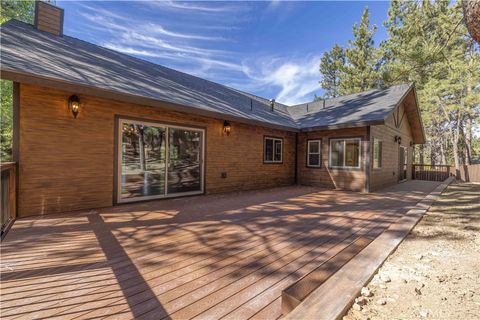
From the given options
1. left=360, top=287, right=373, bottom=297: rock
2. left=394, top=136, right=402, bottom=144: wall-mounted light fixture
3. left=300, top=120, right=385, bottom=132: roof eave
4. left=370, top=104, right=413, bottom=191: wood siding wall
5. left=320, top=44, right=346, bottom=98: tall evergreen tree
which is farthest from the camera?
left=320, top=44, right=346, bottom=98: tall evergreen tree

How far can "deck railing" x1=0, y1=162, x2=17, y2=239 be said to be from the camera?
3164mm

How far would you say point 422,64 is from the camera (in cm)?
1292

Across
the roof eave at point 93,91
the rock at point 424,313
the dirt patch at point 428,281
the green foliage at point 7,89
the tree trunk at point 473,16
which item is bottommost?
the dirt patch at point 428,281

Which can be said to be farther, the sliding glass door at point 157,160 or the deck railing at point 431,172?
the deck railing at point 431,172

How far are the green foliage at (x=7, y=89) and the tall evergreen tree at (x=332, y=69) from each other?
20.8m

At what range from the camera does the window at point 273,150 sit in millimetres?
8152

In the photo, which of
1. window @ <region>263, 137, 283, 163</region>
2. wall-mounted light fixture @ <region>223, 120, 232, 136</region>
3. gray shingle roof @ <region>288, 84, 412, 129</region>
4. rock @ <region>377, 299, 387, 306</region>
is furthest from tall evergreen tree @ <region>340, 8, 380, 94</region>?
rock @ <region>377, 299, 387, 306</region>

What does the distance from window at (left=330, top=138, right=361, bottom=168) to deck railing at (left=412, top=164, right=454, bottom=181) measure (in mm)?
8026

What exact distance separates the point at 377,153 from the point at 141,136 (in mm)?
7716

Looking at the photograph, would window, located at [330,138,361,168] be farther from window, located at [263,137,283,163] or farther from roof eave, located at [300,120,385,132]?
window, located at [263,137,283,163]

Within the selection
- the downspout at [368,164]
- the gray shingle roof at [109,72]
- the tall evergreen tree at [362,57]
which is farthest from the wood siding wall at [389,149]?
the tall evergreen tree at [362,57]

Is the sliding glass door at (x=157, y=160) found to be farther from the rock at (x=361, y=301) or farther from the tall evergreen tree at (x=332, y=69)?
the tall evergreen tree at (x=332, y=69)

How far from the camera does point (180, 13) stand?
346 inches

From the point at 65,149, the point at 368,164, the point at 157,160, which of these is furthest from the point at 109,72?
the point at 368,164
